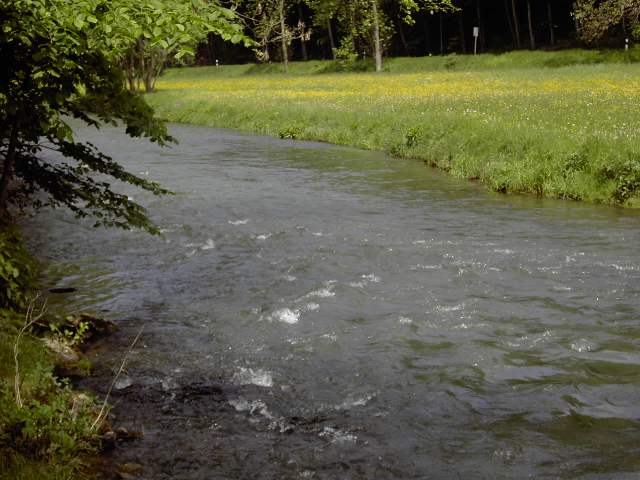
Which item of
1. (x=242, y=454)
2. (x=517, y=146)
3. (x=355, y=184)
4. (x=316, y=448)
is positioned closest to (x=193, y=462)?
(x=242, y=454)

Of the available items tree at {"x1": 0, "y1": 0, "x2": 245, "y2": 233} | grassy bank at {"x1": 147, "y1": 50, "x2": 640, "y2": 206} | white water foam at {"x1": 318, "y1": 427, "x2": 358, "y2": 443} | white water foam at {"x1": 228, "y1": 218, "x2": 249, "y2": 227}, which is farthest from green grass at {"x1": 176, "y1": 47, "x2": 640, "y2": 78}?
white water foam at {"x1": 318, "y1": 427, "x2": 358, "y2": 443}

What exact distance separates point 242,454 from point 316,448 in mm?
550

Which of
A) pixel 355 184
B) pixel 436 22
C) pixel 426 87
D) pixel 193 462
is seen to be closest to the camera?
pixel 193 462

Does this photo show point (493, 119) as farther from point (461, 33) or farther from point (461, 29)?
point (461, 33)

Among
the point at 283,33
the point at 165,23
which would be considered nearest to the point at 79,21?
the point at 165,23

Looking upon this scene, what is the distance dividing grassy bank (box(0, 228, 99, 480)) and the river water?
0.40 m

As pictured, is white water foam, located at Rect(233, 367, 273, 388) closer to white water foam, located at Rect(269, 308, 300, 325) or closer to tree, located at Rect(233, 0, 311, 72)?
white water foam, located at Rect(269, 308, 300, 325)

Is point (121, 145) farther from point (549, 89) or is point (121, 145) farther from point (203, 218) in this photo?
point (549, 89)

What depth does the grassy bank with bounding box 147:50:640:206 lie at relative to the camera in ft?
54.1

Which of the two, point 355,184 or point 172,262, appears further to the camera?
point 355,184

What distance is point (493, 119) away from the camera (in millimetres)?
22344

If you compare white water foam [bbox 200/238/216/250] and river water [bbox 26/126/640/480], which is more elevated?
white water foam [bbox 200/238/216/250]

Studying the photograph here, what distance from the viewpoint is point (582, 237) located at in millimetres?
12336

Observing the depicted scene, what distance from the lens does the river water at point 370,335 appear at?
5500mm
